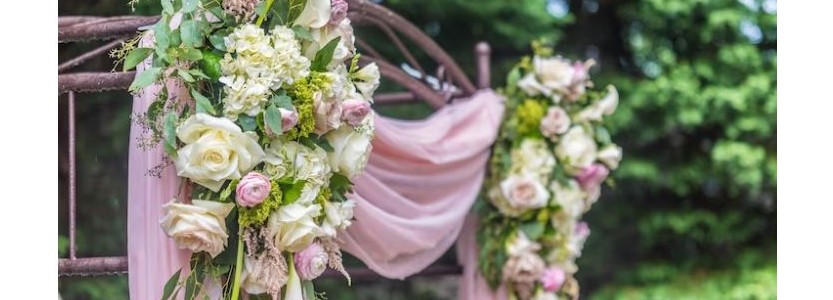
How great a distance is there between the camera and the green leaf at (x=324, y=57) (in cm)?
239

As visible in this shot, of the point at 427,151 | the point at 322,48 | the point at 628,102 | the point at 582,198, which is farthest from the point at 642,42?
the point at 322,48

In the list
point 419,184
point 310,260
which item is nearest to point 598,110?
point 419,184

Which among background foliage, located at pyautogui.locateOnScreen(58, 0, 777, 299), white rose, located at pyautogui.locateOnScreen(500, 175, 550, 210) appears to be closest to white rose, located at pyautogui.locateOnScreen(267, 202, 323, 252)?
white rose, located at pyautogui.locateOnScreen(500, 175, 550, 210)

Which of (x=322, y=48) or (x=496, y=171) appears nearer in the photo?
(x=322, y=48)

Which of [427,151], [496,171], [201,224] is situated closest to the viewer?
[201,224]

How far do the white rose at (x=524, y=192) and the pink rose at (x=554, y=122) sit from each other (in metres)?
0.18

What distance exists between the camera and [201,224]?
2.24 metres

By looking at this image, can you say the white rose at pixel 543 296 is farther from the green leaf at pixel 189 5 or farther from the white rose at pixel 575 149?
the green leaf at pixel 189 5

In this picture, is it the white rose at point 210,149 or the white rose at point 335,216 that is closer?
the white rose at point 210,149

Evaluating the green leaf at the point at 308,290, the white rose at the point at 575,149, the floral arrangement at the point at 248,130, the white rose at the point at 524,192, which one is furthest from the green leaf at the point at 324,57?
the white rose at the point at 575,149

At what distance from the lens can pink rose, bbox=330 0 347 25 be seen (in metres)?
2.44

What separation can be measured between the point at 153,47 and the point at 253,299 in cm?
54

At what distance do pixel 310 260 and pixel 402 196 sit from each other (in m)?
1.13

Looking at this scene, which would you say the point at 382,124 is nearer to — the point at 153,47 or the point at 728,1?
the point at 153,47
